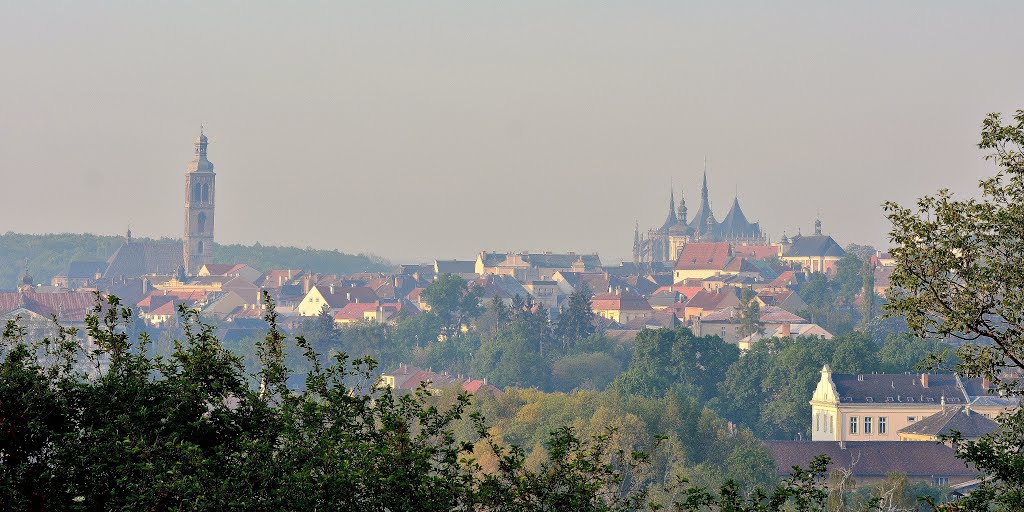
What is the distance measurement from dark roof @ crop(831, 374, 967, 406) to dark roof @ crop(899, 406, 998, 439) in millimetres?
3416

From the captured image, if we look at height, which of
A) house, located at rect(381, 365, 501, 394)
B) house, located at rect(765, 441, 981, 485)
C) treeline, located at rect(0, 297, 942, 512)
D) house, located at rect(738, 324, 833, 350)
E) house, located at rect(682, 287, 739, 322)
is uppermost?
house, located at rect(682, 287, 739, 322)

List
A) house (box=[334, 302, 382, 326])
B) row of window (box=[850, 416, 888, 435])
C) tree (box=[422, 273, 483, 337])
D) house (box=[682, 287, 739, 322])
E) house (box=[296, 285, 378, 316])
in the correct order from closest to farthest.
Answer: row of window (box=[850, 416, 888, 435]) < tree (box=[422, 273, 483, 337]) < house (box=[334, 302, 382, 326]) < house (box=[682, 287, 739, 322]) < house (box=[296, 285, 378, 316])

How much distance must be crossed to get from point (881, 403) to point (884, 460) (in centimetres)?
1841

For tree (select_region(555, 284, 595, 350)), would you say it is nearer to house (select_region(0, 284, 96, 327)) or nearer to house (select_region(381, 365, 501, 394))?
house (select_region(381, 365, 501, 394))

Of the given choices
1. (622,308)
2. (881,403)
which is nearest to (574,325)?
(881,403)

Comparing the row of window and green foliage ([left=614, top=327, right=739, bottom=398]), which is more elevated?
green foliage ([left=614, top=327, right=739, bottom=398])

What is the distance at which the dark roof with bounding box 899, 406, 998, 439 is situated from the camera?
3140 inches

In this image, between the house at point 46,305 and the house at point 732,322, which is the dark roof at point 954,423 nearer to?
the house at point 732,322

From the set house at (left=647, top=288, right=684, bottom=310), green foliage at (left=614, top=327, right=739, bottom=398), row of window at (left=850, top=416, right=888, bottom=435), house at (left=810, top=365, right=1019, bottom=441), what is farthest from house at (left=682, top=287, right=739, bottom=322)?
row of window at (left=850, top=416, right=888, bottom=435)

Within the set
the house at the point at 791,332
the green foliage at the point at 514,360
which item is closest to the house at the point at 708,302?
the house at the point at 791,332

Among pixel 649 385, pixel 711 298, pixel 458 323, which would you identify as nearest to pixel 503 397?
pixel 649 385

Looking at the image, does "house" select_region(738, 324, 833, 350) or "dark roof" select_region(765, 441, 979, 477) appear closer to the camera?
"dark roof" select_region(765, 441, 979, 477)

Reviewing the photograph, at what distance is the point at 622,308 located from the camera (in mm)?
176000

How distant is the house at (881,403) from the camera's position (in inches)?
3499
